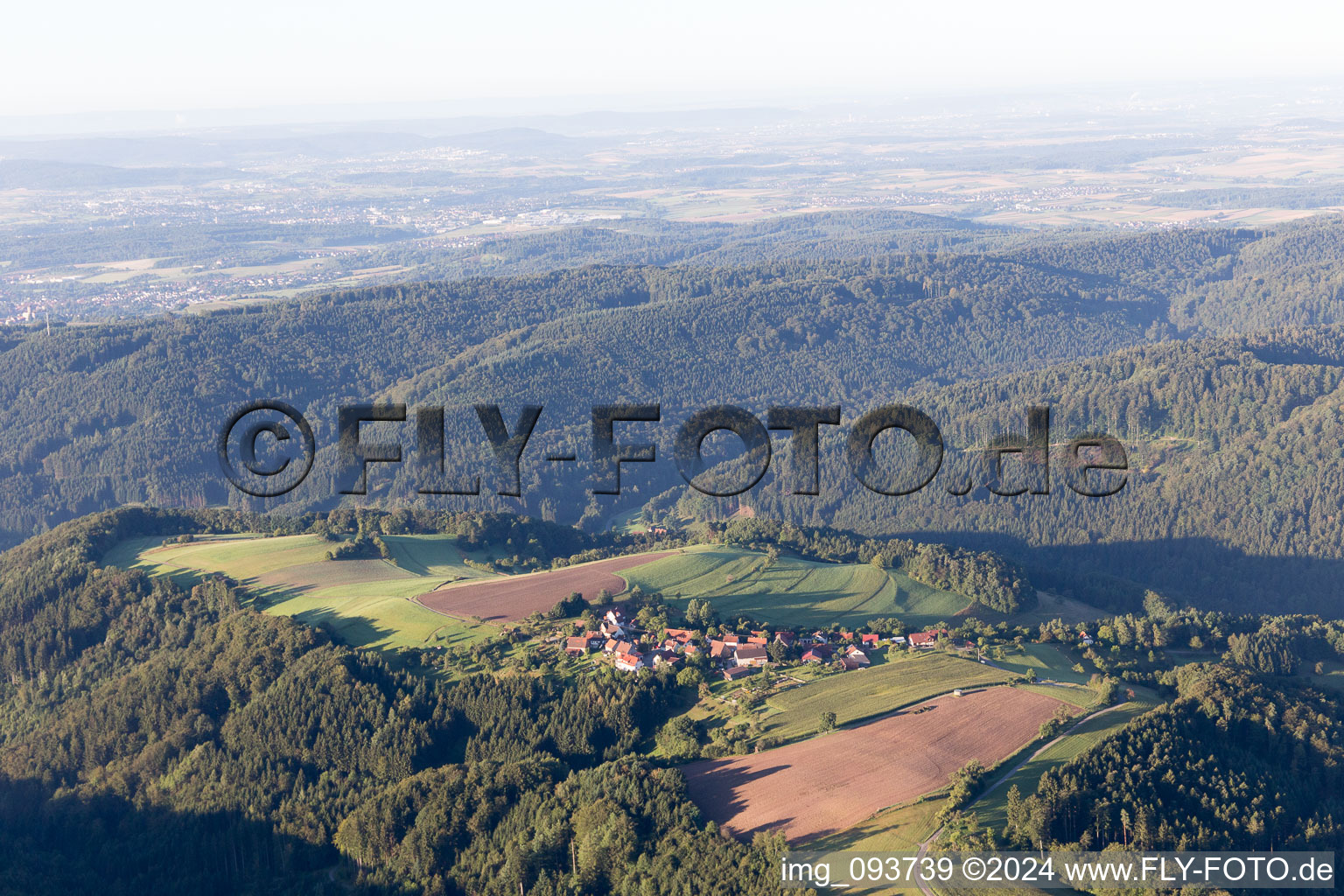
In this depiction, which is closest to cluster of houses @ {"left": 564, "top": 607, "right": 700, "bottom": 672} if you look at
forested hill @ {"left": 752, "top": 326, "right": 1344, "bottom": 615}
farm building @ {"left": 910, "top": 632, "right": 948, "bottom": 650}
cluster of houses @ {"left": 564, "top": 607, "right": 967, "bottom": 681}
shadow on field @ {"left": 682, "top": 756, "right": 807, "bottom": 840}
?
cluster of houses @ {"left": 564, "top": 607, "right": 967, "bottom": 681}

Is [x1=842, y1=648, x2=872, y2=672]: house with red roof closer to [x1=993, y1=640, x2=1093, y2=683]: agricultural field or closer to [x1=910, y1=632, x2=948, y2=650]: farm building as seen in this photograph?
[x1=910, y1=632, x2=948, y2=650]: farm building

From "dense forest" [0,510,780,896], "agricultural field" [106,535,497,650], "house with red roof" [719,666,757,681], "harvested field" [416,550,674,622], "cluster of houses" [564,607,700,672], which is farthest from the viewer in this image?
"harvested field" [416,550,674,622]

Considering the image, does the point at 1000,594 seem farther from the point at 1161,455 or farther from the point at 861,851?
the point at 1161,455

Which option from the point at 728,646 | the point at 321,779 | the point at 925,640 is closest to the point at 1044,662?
the point at 925,640

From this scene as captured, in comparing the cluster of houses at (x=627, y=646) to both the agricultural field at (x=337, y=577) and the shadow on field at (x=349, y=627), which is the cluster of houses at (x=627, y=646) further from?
the shadow on field at (x=349, y=627)

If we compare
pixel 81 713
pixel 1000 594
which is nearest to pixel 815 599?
pixel 1000 594

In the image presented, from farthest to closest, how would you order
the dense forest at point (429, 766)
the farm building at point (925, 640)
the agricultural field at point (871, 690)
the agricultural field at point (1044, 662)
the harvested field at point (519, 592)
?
the harvested field at point (519, 592) → the farm building at point (925, 640) → the agricultural field at point (1044, 662) → the agricultural field at point (871, 690) → the dense forest at point (429, 766)

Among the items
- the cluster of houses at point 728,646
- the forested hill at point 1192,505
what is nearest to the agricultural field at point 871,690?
the cluster of houses at point 728,646
